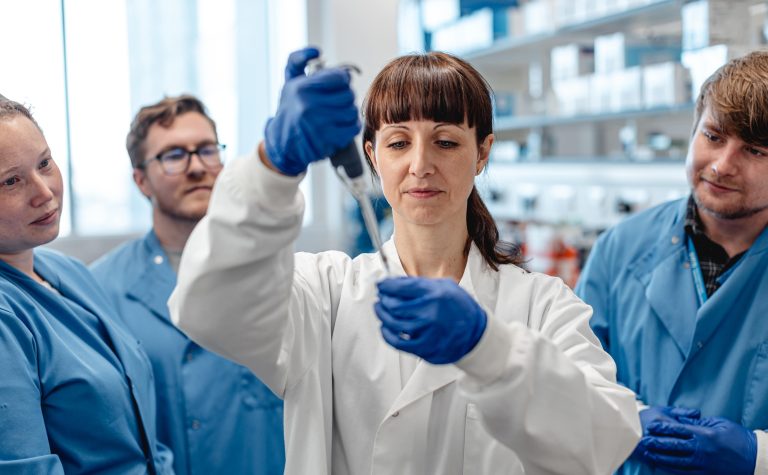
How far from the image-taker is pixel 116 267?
187 centimetres

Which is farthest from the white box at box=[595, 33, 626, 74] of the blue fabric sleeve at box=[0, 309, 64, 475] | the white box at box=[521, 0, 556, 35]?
the blue fabric sleeve at box=[0, 309, 64, 475]

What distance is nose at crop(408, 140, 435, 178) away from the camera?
43.7 inches

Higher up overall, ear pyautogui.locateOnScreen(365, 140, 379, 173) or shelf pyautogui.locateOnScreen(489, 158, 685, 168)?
shelf pyautogui.locateOnScreen(489, 158, 685, 168)

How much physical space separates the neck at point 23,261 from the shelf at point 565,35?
241cm

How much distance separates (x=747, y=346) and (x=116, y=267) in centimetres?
154

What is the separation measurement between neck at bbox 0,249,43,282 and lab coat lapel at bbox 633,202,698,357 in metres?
1.37

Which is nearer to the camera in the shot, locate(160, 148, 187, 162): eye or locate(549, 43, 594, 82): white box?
locate(160, 148, 187, 162): eye

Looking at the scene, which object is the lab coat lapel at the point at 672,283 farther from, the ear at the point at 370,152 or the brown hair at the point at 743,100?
the ear at the point at 370,152

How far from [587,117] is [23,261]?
101 inches

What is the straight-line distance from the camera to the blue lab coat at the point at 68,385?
1167 millimetres

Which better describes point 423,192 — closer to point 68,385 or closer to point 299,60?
point 299,60

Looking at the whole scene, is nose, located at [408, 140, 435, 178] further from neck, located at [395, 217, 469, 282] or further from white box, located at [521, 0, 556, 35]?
white box, located at [521, 0, 556, 35]

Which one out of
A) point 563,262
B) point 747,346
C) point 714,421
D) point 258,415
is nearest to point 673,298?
point 747,346

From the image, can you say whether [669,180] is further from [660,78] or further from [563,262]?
[563,262]
